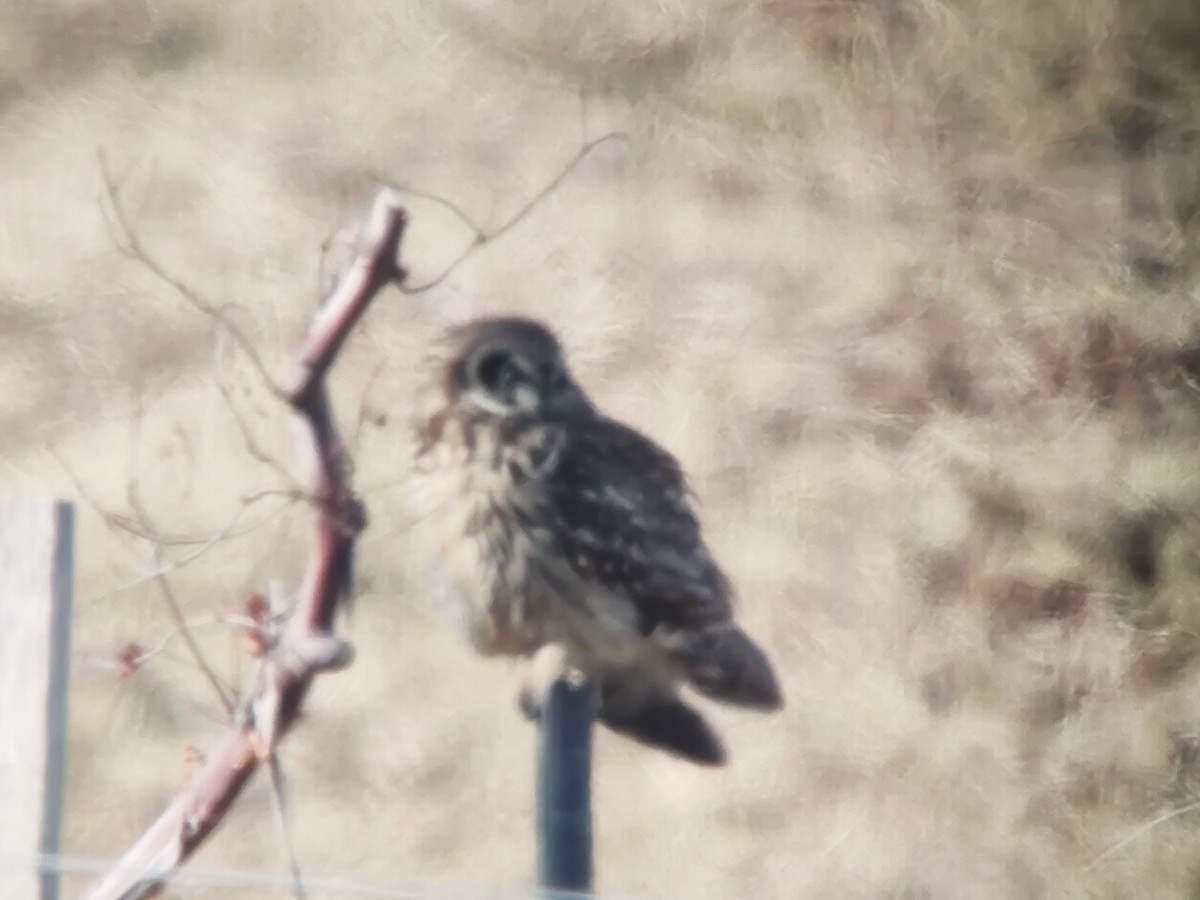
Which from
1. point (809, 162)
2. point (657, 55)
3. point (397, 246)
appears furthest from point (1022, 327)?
point (397, 246)

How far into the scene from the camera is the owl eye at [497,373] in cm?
200

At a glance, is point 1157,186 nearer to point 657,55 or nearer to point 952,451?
point 952,451

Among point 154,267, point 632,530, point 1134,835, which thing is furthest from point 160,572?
point 1134,835

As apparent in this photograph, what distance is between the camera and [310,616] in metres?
1.42

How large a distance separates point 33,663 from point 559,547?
766 mm

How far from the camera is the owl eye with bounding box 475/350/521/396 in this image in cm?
200

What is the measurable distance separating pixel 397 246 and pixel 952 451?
1781mm

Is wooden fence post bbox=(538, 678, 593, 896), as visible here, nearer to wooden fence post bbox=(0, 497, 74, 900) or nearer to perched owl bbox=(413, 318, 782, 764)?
wooden fence post bbox=(0, 497, 74, 900)

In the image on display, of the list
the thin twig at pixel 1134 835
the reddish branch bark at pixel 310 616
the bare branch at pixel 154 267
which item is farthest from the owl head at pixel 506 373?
the thin twig at pixel 1134 835

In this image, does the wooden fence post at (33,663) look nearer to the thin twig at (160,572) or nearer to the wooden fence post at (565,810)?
the thin twig at (160,572)

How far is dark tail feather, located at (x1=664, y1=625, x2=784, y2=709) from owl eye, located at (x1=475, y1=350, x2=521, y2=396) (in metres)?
0.36

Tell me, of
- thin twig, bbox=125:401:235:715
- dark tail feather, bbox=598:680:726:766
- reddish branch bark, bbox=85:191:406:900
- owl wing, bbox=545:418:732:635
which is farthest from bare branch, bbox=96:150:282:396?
dark tail feather, bbox=598:680:726:766

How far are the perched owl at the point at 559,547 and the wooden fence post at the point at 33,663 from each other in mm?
717

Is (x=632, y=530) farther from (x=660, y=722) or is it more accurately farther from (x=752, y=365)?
(x=752, y=365)
